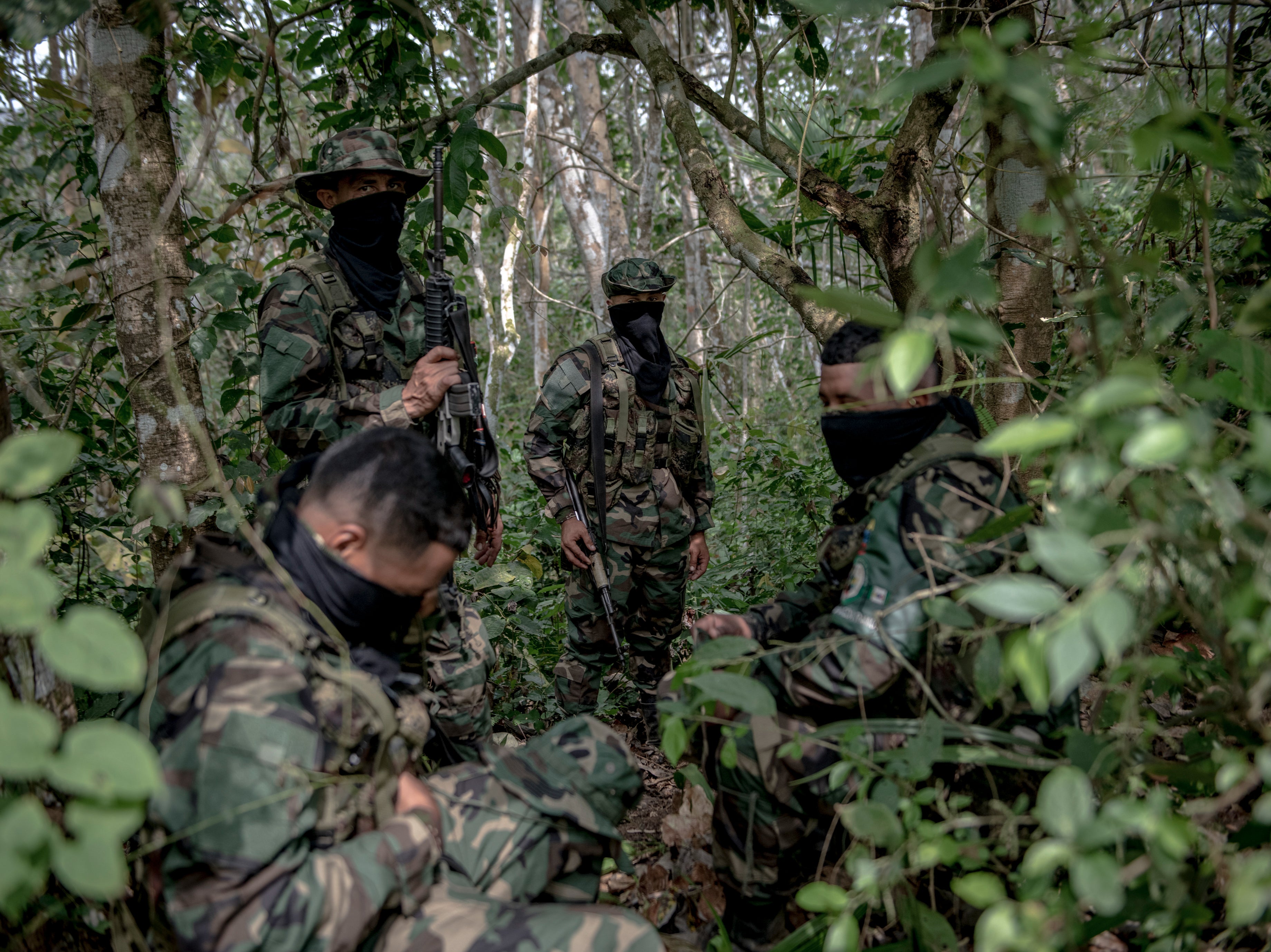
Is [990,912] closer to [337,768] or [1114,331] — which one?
[1114,331]

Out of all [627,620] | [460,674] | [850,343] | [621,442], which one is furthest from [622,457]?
[850,343]

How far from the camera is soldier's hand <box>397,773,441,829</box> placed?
1818mm

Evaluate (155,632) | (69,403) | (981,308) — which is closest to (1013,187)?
(981,308)

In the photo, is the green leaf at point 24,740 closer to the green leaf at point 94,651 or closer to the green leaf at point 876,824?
the green leaf at point 94,651

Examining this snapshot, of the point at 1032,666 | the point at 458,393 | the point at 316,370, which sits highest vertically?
the point at 316,370

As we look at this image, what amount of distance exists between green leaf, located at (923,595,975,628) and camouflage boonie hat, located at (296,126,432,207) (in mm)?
2407

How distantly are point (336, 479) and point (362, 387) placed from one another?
1373 mm

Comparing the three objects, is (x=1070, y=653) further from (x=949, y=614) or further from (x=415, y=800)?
(x=415, y=800)

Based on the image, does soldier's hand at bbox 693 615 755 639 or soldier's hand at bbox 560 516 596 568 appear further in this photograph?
soldier's hand at bbox 560 516 596 568

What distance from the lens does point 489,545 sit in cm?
341

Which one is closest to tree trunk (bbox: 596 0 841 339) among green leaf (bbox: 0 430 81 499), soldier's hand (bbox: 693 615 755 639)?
soldier's hand (bbox: 693 615 755 639)

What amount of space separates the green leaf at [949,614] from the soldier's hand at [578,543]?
235cm

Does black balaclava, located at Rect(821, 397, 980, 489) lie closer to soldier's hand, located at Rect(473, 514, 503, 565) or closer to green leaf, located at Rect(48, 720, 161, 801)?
soldier's hand, located at Rect(473, 514, 503, 565)

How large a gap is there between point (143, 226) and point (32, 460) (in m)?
2.15
